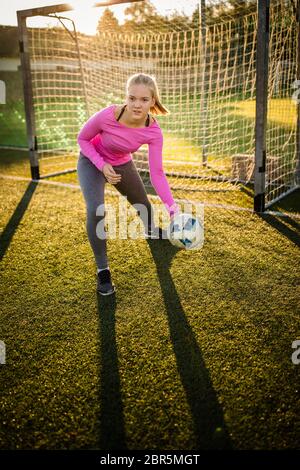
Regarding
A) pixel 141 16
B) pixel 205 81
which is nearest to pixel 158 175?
pixel 205 81

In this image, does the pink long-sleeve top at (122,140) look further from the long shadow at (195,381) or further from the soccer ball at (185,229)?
the long shadow at (195,381)

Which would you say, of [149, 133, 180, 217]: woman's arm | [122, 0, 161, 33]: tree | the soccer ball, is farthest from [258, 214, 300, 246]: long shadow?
[122, 0, 161, 33]: tree

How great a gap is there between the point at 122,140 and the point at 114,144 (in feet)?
0.24

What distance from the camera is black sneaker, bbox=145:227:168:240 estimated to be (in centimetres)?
418

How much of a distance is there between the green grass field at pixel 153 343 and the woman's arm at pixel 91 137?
40.0 inches

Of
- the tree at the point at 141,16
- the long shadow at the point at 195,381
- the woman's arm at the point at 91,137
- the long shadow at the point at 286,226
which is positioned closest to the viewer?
the long shadow at the point at 195,381

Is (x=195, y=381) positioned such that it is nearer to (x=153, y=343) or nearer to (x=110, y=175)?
(x=153, y=343)

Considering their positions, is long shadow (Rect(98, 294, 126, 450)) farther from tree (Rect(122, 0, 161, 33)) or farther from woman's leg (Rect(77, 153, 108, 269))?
tree (Rect(122, 0, 161, 33))

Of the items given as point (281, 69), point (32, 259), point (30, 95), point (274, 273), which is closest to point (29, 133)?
point (30, 95)

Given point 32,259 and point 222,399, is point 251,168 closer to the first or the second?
point 32,259

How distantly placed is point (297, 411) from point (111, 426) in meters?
0.89

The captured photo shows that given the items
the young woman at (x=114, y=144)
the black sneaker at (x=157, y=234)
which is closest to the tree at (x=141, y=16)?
the black sneaker at (x=157, y=234)

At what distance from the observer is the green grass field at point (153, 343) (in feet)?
6.15

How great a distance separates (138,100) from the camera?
2906mm
